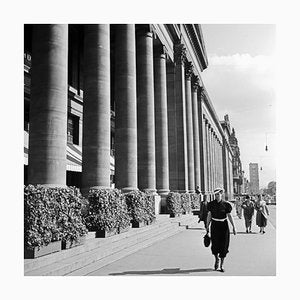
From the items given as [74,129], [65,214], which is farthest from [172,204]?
[65,214]

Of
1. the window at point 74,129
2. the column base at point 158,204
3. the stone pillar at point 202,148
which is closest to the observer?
the column base at point 158,204

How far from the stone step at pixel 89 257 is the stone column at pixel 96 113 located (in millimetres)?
2970

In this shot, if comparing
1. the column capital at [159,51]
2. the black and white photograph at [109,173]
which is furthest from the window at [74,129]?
the column capital at [159,51]

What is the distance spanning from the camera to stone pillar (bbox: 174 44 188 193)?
33812 millimetres

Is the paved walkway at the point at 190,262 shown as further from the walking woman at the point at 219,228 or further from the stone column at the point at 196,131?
the stone column at the point at 196,131

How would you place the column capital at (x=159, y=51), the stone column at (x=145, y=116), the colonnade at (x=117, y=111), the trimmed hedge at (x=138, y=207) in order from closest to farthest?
the colonnade at (x=117, y=111) < the trimmed hedge at (x=138, y=207) < the stone column at (x=145, y=116) < the column capital at (x=159, y=51)

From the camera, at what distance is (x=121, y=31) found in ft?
67.6

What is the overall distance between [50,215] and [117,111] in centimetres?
1093

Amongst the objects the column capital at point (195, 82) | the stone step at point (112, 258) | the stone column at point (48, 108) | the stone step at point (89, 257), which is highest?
the column capital at point (195, 82)

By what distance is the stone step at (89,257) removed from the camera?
8.48 metres

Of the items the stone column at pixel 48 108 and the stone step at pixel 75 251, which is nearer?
the stone step at pixel 75 251

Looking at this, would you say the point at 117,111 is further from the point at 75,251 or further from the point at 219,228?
the point at 219,228

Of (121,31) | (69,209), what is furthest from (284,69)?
(121,31)

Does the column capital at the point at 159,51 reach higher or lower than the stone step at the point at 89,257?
higher
